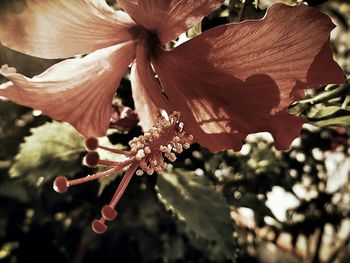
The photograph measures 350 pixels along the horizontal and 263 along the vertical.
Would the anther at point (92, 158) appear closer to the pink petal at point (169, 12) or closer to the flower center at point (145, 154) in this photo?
the flower center at point (145, 154)

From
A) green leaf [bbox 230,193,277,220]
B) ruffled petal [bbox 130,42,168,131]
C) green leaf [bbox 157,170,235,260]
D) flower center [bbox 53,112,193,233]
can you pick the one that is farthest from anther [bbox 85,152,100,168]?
green leaf [bbox 230,193,277,220]

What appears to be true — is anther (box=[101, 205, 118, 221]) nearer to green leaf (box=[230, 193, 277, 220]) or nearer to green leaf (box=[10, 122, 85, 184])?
green leaf (box=[10, 122, 85, 184])

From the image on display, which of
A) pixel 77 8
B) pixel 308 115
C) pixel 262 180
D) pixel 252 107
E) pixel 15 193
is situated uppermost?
pixel 77 8

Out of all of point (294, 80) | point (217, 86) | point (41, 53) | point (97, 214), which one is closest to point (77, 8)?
point (41, 53)

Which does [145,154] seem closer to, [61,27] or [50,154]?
[61,27]

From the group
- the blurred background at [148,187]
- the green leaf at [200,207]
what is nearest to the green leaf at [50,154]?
the blurred background at [148,187]

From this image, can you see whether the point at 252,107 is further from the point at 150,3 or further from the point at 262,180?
the point at 262,180
